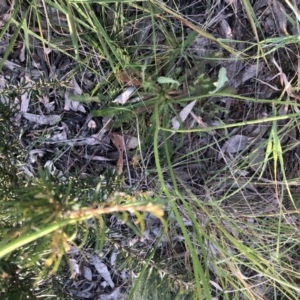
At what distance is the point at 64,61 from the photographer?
1197mm

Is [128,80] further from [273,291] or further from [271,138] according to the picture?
[273,291]

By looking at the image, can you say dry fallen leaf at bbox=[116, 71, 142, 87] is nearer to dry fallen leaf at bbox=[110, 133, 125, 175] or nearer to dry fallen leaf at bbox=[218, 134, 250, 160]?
dry fallen leaf at bbox=[110, 133, 125, 175]

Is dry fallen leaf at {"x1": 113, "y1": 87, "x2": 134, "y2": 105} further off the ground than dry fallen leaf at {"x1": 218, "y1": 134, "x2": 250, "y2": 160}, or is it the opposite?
dry fallen leaf at {"x1": 113, "y1": 87, "x2": 134, "y2": 105}

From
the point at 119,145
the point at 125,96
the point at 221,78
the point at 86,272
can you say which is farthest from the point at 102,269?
the point at 221,78

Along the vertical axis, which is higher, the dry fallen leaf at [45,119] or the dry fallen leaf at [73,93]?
the dry fallen leaf at [73,93]

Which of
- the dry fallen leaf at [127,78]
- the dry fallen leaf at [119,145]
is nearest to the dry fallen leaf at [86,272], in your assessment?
the dry fallen leaf at [119,145]

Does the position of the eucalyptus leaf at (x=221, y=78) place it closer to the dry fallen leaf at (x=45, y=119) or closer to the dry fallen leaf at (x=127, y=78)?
the dry fallen leaf at (x=127, y=78)

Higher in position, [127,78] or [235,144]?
[127,78]

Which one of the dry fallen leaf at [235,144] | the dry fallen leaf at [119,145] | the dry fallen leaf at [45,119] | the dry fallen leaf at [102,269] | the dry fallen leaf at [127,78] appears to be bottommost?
the dry fallen leaf at [102,269]

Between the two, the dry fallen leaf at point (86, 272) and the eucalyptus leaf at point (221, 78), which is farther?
the dry fallen leaf at point (86, 272)

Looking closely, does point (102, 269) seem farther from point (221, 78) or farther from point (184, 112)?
point (221, 78)

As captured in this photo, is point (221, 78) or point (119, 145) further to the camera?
point (119, 145)

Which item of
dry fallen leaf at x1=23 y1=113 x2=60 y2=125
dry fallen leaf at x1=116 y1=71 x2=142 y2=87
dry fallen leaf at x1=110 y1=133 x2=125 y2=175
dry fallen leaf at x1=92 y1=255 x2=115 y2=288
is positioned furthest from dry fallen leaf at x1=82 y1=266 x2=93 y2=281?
dry fallen leaf at x1=116 y1=71 x2=142 y2=87

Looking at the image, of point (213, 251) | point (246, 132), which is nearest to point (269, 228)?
point (213, 251)
